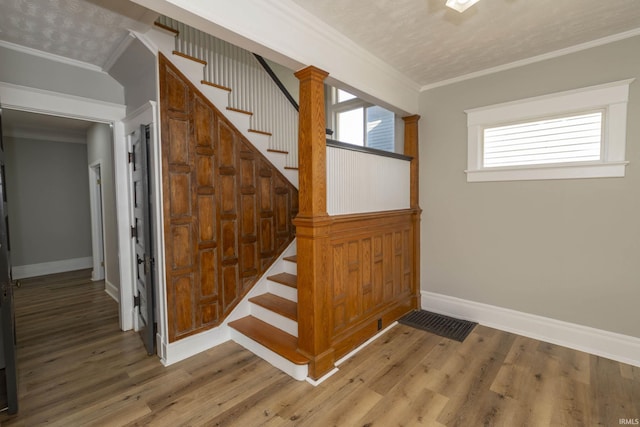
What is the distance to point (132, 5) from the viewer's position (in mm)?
1996

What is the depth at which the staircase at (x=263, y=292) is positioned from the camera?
2391 millimetres

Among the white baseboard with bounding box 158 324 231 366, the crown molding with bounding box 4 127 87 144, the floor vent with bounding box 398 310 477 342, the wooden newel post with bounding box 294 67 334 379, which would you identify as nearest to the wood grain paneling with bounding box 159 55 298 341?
the white baseboard with bounding box 158 324 231 366

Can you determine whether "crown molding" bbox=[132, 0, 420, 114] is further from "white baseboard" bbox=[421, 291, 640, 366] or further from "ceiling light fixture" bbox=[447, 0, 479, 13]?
"white baseboard" bbox=[421, 291, 640, 366]

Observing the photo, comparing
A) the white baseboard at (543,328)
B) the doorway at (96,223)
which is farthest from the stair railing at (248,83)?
the doorway at (96,223)

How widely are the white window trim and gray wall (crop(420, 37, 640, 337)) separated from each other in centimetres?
6

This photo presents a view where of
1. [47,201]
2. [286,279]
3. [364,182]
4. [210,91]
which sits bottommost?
[286,279]

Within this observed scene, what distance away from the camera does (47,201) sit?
557cm

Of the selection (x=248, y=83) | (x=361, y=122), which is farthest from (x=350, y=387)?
(x=361, y=122)

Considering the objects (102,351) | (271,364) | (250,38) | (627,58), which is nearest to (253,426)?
(271,364)

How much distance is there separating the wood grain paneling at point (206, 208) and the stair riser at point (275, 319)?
229 mm

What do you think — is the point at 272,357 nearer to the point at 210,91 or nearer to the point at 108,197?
the point at 210,91

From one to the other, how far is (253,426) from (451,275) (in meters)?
2.49

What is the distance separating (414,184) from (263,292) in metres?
2.08

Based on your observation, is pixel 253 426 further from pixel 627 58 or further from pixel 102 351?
pixel 627 58
